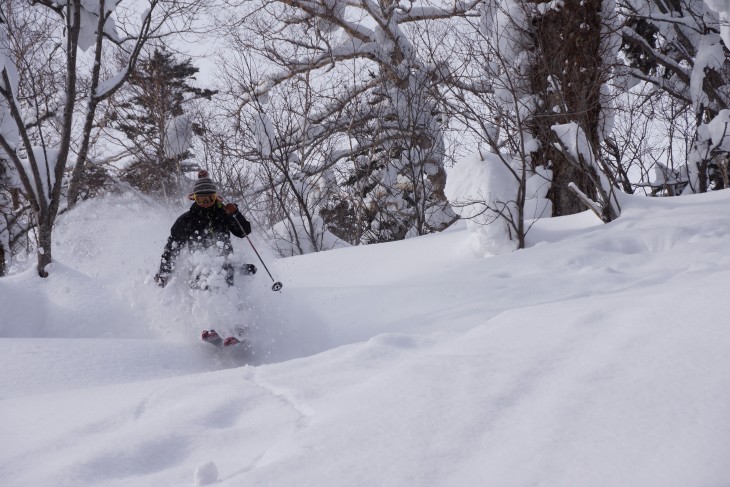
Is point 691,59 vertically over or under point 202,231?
over

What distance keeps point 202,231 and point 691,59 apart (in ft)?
36.1

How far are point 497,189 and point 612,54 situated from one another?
2.88 metres

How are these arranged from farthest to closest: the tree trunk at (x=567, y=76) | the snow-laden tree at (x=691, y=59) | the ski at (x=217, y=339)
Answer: the snow-laden tree at (x=691, y=59)
the tree trunk at (x=567, y=76)
the ski at (x=217, y=339)

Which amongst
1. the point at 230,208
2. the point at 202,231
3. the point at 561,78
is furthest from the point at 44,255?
the point at 561,78

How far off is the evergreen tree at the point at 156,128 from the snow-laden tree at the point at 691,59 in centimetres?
1187

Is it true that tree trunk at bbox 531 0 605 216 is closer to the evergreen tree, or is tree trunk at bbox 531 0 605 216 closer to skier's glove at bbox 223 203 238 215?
skier's glove at bbox 223 203 238 215

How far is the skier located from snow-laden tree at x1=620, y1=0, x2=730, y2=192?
7.88 meters

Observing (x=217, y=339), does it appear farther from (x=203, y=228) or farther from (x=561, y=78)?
(x=561, y=78)

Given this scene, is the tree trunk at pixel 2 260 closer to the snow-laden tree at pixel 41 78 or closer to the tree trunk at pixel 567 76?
the snow-laden tree at pixel 41 78

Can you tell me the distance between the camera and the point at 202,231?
6.57 metres

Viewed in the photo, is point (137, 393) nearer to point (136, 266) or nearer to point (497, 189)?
point (497, 189)

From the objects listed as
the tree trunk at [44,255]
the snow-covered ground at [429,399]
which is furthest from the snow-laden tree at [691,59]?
the tree trunk at [44,255]

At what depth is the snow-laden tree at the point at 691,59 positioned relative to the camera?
439 inches

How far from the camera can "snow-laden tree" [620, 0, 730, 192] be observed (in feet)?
36.6
